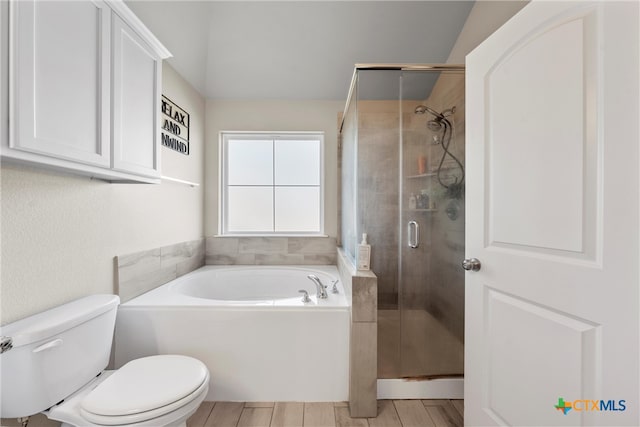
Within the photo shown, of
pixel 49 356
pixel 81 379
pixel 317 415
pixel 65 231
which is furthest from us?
pixel 317 415

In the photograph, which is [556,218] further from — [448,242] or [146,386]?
[146,386]

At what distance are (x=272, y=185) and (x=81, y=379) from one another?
2166 millimetres

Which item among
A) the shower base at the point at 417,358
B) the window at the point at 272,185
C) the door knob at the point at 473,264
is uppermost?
the window at the point at 272,185

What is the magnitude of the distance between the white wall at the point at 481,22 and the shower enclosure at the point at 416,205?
512mm

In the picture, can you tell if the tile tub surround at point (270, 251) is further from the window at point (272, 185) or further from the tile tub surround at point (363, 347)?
the tile tub surround at point (363, 347)

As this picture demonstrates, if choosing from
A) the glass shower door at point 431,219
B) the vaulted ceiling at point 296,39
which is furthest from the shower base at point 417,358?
the vaulted ceiling at point 296,39

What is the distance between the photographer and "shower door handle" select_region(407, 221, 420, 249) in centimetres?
191

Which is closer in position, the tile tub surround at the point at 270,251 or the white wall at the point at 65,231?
the white wall at the point at 65,231

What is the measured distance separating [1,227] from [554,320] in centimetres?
205

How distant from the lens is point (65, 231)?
4.47ft

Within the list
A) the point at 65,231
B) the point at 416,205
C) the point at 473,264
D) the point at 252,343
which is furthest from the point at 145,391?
the point at 416,205

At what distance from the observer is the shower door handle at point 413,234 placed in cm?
191

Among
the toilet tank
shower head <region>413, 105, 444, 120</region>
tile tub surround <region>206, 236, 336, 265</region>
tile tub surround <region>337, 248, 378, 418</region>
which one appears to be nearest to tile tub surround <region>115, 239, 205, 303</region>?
tile tub surround <region>206, 236, 336, 265</region>

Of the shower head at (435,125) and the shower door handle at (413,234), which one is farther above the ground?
the shower head at (435,125)
